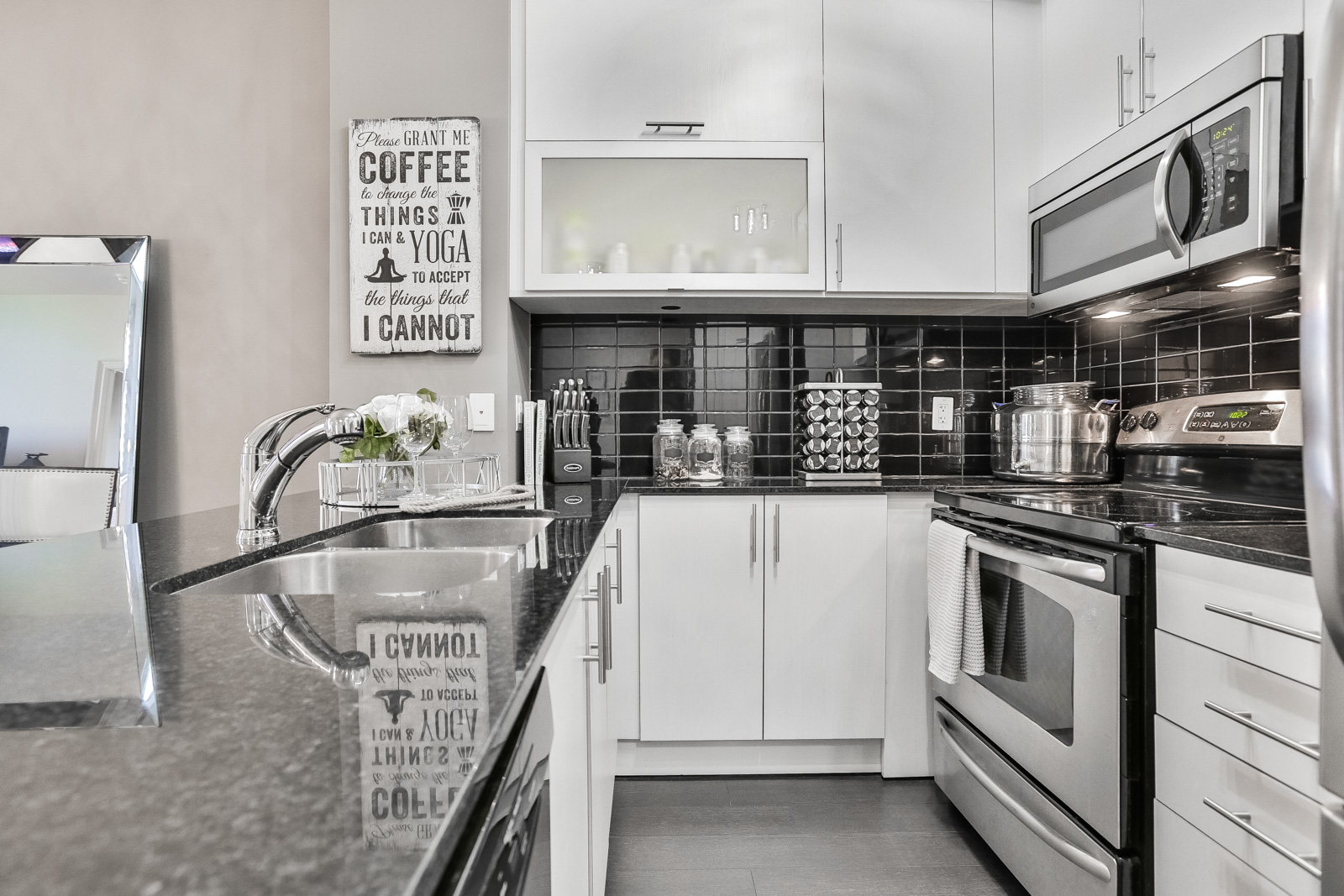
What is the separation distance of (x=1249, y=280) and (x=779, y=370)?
136 centimetres

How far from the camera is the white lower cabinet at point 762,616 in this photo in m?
2.21

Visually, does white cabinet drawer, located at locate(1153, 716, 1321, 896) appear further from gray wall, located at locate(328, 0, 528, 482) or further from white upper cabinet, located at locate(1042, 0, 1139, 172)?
gray wall, located at locate(328, 0, 528, 482)

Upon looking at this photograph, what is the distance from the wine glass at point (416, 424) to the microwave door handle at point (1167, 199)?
64.8 inches

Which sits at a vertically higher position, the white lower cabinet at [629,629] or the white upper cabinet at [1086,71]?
the white upper cabinet at [1086,71]

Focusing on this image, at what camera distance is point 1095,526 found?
4.62 ft

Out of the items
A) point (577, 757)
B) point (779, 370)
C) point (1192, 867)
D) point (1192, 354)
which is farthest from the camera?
point (779, 370)

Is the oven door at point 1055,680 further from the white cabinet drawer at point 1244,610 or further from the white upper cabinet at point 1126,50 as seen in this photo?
the white upper cabinet at point 1126,50

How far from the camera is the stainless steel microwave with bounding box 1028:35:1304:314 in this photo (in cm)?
142

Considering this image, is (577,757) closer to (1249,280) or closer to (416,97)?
(1249,280)

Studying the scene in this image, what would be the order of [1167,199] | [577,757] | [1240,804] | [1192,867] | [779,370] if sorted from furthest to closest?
[779,370], [1167,199], [1192,867], [1240,804], [577,757]

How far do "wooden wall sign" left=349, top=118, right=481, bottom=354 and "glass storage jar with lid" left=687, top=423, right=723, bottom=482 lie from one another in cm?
77

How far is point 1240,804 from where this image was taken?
111cm

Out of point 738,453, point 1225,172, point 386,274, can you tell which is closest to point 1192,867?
point 1225,172

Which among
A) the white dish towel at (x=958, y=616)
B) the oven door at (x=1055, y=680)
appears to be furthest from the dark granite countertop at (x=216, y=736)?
the white dish towel at (x=958, y=616)
